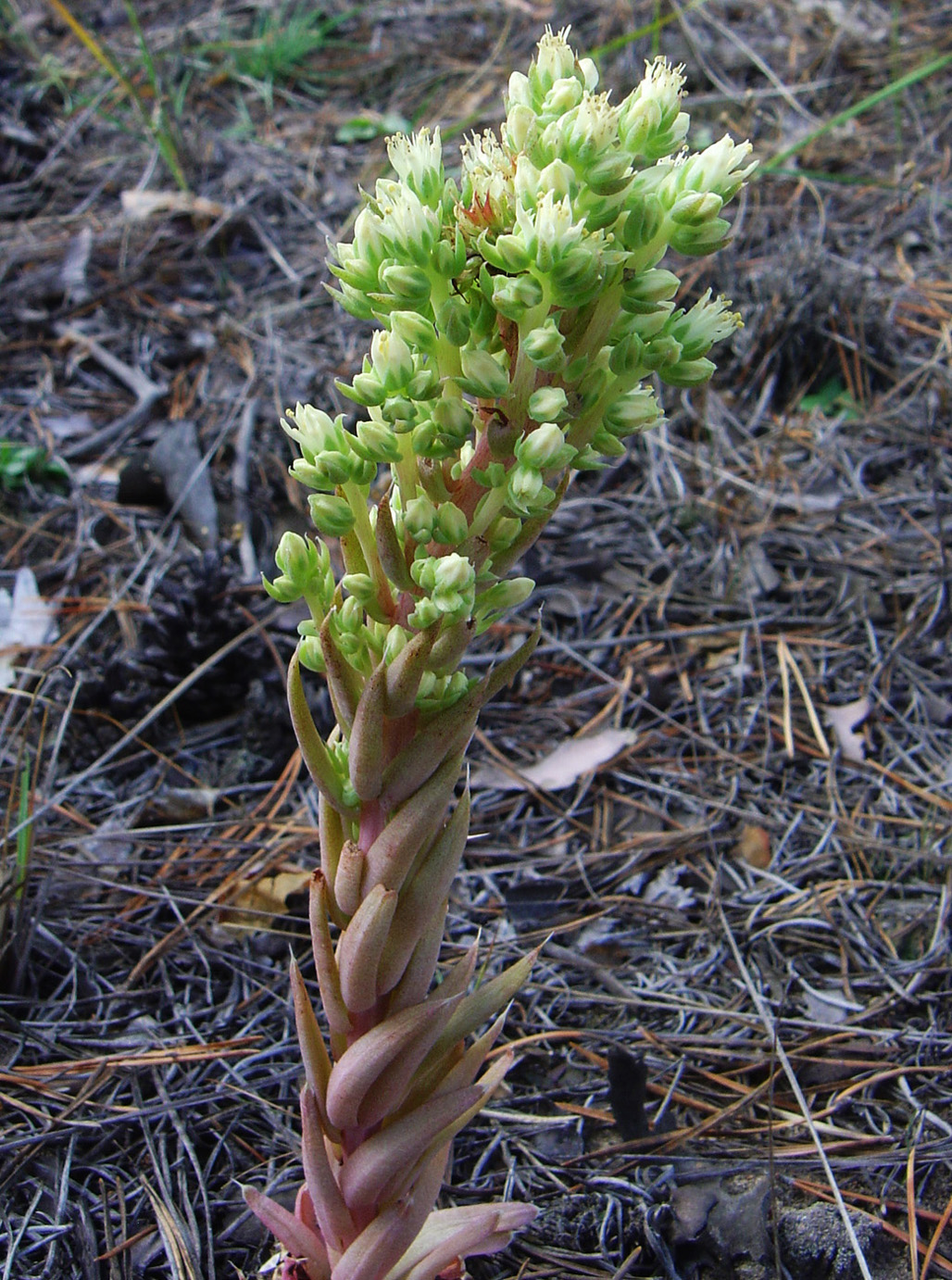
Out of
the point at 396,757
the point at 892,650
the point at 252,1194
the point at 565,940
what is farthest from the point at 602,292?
the point at 892,650

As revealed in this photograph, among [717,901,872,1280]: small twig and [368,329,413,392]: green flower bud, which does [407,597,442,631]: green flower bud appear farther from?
[717,901,872,1280]: small twig

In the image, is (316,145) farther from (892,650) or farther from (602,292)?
(602,292)

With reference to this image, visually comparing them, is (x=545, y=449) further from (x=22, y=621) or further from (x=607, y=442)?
(x=22, y=621)

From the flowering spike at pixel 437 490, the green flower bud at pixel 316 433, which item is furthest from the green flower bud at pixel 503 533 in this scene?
the green flower bud at pixel 316 433

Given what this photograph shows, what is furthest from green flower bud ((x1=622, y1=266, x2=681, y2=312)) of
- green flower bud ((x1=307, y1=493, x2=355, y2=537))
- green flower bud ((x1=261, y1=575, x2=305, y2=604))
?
green flower bud ((x1=261, y1=575, x2=305, y2=604))

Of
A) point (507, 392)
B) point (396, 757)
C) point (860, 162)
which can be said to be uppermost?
point (507, 392)

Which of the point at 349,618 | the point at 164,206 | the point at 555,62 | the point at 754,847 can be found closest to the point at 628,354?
the point at 555,62

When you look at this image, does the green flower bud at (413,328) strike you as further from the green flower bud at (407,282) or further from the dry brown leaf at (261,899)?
the dry brown leaf at (261,899)
